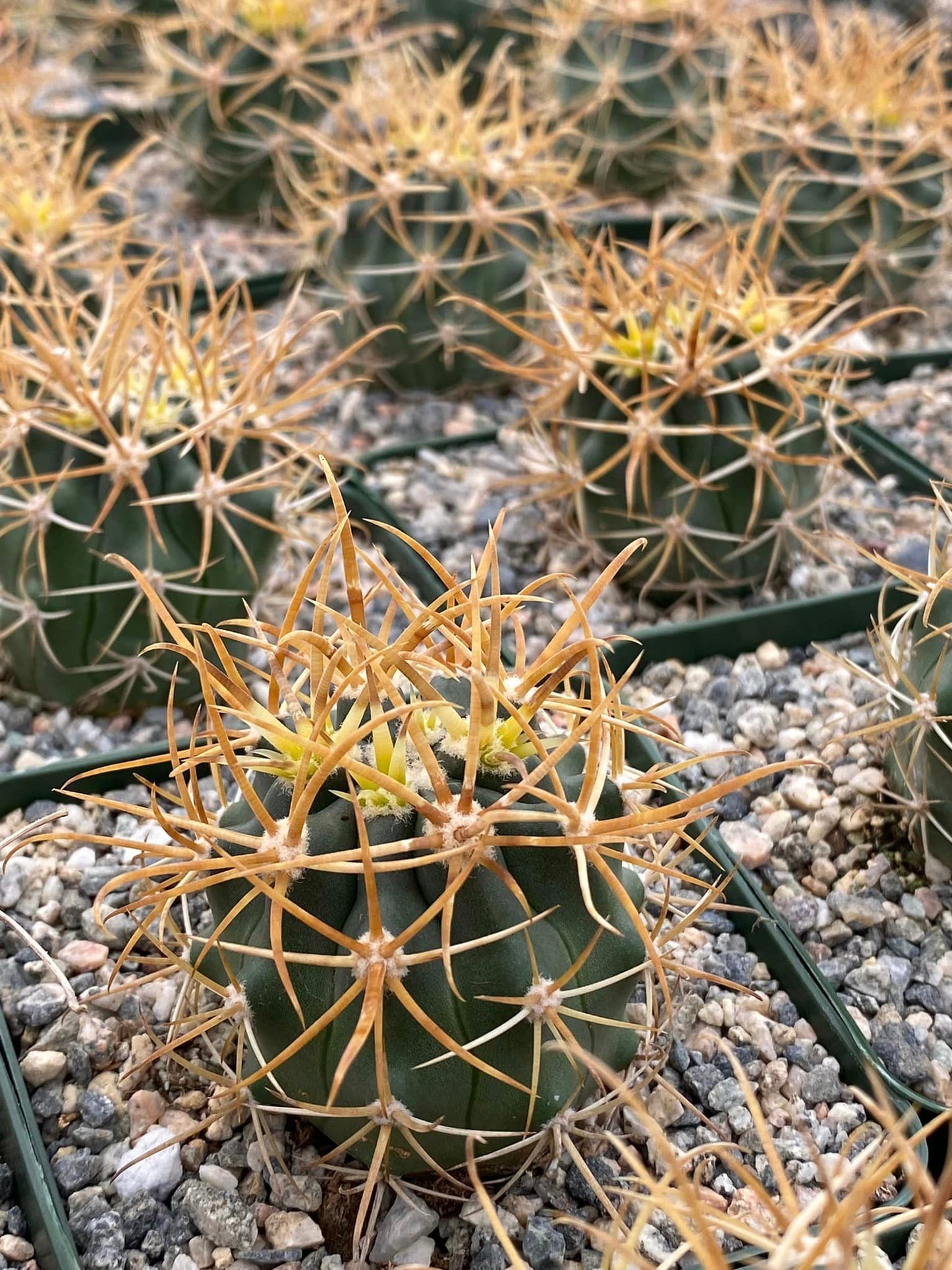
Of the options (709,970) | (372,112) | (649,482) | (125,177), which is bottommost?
(125,177)

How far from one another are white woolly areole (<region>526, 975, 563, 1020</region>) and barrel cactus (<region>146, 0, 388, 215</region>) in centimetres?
174

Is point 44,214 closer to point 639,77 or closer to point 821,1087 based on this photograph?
point 639,77

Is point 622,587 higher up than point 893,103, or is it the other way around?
point 893,103

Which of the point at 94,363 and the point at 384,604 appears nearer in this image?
the point at 94,363

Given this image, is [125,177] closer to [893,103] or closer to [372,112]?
[372,112]

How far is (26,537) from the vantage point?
119 cm

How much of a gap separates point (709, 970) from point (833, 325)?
143cm

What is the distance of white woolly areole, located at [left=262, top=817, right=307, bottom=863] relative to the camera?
69 cm

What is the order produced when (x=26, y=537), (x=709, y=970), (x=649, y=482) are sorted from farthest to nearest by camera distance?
1. (x=649, y=482)
2. (x=26, y=537)
3. (x=709, y=970)

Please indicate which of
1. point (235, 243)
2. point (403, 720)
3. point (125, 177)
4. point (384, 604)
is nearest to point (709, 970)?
point (403, 720)

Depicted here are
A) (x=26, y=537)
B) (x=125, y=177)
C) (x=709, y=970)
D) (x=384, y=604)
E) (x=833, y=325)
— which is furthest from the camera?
(x=125, y=177)

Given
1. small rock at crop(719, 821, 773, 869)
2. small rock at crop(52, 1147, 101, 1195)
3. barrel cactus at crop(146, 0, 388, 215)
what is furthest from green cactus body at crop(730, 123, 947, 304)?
small rock at crop(52, 1147, 101, 1195)

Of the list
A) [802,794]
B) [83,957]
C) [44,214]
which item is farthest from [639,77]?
[83,957]

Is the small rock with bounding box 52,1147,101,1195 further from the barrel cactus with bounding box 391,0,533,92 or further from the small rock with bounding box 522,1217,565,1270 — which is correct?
the barrel cactus with bounding box 391,0,533,92
